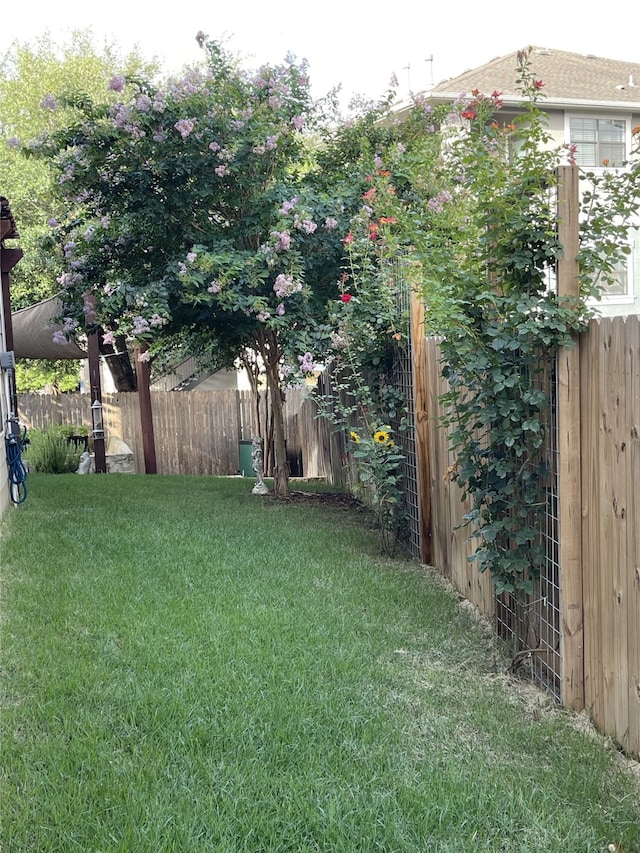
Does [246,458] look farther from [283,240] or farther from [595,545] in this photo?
[595,545]

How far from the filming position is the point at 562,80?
15586mm

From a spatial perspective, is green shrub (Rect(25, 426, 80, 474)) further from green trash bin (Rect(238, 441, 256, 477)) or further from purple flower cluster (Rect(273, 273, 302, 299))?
purple flower cluster (Rect(273, 273, 302, 299))

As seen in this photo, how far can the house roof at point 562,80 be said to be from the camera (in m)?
14.7

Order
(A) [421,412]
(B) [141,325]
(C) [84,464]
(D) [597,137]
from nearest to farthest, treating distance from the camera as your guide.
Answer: (A) [421,412] < (B) [141,325] < (C) [84,464] < (D) [597,137]

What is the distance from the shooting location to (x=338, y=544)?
602 centimetres

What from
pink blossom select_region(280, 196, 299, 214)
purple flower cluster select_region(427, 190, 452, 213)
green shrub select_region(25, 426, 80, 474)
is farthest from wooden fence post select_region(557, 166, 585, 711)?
green shrub select_region(25, 426, 80, 474)

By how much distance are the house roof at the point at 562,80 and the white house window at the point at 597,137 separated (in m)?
0.43

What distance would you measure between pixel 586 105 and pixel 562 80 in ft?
3.83

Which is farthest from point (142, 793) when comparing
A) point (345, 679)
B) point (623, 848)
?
point (623, 848)

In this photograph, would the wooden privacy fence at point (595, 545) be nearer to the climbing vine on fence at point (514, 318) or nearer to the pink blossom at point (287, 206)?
the climbing vine on fence at point (514, 318)

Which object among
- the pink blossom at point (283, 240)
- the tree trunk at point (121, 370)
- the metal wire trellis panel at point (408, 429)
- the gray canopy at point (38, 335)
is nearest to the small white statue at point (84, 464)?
the gray canopy at point (38, 335)

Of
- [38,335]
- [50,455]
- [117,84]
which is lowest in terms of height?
[50,455]

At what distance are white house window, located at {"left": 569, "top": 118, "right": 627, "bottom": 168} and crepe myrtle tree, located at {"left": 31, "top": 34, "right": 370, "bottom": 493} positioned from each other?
340 inches

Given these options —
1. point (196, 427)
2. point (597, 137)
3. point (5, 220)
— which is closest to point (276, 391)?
point (5, 220)
